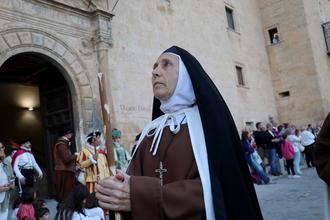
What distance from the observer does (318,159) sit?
203cm

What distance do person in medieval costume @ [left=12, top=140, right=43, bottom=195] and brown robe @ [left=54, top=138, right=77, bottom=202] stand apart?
0.58 metres

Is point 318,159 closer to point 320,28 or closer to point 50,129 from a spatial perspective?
point 50,129

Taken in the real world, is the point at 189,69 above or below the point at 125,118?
below

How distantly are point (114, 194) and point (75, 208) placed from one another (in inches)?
122

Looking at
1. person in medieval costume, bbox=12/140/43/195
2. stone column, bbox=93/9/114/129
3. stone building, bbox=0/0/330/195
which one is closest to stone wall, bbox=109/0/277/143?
stone building, bbox=0/0/330/195

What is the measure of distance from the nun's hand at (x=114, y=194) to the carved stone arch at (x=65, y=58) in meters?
7.21

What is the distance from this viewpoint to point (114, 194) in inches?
70.8

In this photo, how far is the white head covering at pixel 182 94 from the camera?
2150 millimetres

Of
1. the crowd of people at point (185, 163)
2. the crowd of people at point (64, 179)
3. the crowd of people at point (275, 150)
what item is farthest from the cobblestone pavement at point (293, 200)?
the crowd of people at point (185, 163)

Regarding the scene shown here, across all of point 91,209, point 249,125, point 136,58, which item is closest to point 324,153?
point 91,209

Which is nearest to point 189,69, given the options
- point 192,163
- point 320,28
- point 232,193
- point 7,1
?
point 192,163

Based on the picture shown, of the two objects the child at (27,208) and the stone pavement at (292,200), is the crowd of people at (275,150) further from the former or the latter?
the child at (27,208)

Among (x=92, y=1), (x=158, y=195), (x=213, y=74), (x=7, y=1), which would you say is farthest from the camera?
(x=213, y=74)

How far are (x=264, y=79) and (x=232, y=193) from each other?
20.4m
